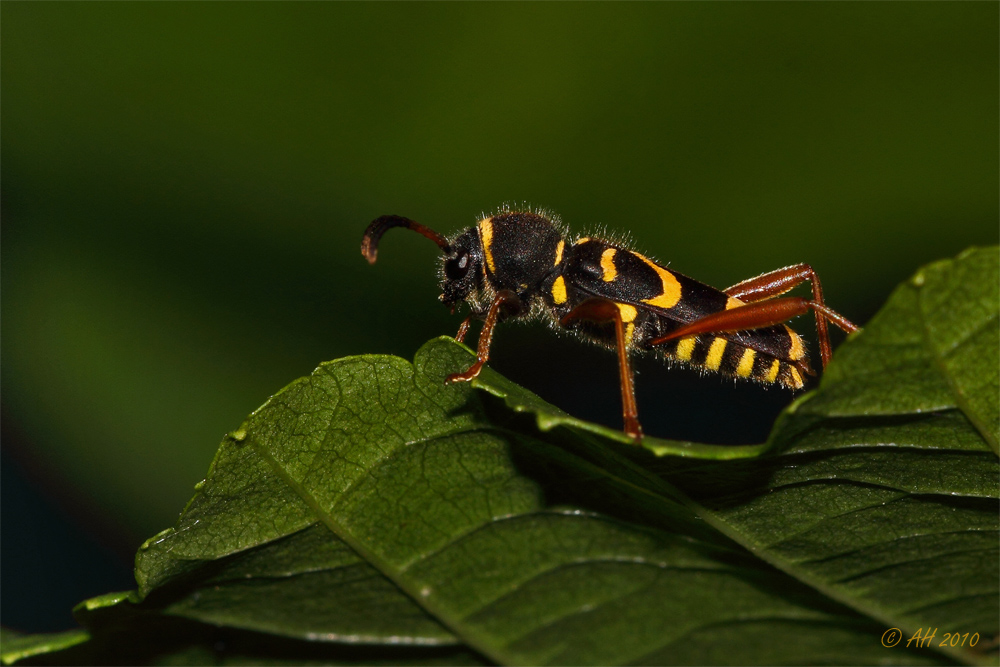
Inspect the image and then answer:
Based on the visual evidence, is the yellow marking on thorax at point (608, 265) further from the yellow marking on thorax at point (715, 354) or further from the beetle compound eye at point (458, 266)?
the beetle compound eye at point (458, 266)

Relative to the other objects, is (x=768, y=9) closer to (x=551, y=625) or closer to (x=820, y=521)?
(x=820, y=521)

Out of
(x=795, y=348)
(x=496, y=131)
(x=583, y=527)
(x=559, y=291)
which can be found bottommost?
(x=795, y=348)

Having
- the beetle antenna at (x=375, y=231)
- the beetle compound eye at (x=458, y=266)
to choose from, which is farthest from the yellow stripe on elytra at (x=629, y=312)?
the beetle antenna at (x=375, y=231)

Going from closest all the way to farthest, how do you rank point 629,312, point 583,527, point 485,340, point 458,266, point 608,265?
point 583,527
point 485,340
point 629,312
point 608,265
point 458,266

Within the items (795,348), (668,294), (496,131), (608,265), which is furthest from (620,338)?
(496,131)

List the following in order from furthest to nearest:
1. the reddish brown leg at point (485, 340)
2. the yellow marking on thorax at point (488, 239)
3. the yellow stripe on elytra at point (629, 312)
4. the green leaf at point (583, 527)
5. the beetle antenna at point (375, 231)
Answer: the yellow marking on thorax at point (488, 239)
the yellow stripe on elytra at point (629, 312)
the beetle antenna at point (375, 231)
the reddish brown leg at point (485, 340)
the green leaf at point (583, 527)

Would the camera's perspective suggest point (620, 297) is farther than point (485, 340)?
Yes

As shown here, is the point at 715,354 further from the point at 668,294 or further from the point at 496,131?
the point at 496,131
